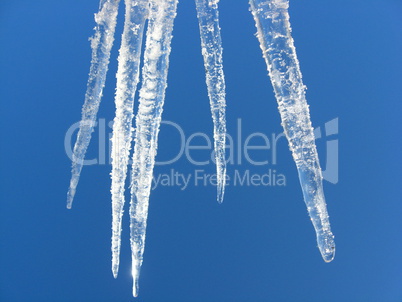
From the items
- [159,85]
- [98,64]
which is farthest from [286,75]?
[98,64]

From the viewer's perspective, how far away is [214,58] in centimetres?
101

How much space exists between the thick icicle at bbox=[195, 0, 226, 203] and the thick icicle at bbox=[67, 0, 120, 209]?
0.29 meters

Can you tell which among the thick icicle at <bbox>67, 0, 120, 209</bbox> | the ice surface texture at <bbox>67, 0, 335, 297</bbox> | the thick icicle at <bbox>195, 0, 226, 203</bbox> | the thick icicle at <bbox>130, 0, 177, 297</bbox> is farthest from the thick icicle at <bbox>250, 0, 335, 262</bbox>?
the thick icicle at <bbox>67, 0, 120, 209</bbox>

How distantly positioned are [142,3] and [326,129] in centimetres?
84

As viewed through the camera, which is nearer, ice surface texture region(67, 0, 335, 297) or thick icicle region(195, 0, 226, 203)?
ice surface texture region(67, 0, 335, 297)

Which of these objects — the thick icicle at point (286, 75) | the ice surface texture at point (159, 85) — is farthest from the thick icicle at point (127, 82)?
the thick icicle at point (286, 75)

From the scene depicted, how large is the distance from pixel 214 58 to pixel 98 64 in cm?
38

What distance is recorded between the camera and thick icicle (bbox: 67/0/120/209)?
1032mm

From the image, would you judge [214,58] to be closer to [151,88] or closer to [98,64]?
[151,88]

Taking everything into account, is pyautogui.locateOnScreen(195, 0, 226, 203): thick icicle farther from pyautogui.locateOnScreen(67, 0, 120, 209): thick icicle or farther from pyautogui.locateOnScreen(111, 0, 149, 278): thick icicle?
pyautogui.locateOnScreen(67, 0, 120, 209): thick icicle

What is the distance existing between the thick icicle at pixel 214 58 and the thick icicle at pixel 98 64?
0.29m

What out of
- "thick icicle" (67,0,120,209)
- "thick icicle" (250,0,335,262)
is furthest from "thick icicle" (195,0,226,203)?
"thick icicle" (67,0,120,209)

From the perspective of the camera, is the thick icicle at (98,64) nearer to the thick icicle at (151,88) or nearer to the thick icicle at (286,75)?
the thick icicle at (151,88)

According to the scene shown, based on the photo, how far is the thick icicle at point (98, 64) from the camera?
103 cm
